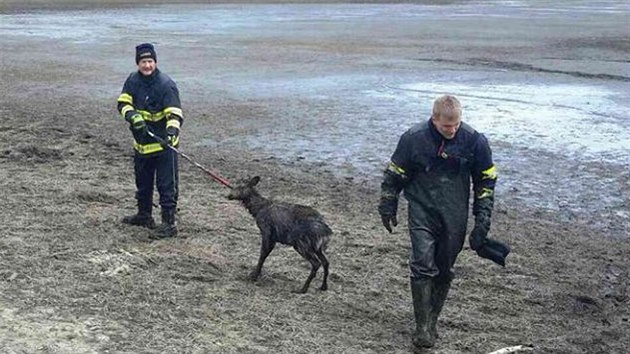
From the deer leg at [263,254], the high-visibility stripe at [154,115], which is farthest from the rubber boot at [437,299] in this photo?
the high-visibility stripe at [154,115]

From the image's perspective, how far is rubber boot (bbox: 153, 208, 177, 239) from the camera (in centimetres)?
903

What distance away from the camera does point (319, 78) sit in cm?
2108

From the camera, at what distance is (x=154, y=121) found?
9.03 metres

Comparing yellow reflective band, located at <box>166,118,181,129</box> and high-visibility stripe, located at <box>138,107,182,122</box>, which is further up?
high-visibility stripe, located at <box>138,107,182,122</box>

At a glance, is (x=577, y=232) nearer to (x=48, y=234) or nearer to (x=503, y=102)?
(x=48, y=234)

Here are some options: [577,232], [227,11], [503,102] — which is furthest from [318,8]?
[577,232]

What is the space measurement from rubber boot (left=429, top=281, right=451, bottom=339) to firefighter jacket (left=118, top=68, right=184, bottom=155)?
311 cm

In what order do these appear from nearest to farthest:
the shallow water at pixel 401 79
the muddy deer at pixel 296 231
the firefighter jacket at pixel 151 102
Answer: the muddy deer at pixel 296 231 < the firefighter jacket at pixel 151 102 < the shallow water at pixel 401 79

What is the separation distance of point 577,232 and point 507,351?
3.57m

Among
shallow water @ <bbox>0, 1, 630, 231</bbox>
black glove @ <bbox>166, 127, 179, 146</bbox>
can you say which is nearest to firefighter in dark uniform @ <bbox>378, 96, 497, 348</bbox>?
black glove @ <bbox>166, 127, 179, 146</bbox>

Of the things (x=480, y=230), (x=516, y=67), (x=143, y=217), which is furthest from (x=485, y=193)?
(x=516, y=67)

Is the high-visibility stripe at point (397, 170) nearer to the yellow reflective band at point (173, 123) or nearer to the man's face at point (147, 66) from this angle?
the yellow reflective band at point (173, 123)

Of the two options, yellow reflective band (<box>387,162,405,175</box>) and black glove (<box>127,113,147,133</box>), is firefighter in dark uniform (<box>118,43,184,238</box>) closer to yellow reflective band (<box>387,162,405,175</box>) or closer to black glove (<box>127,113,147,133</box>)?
black glove (<box>127,113,147,133</box>)

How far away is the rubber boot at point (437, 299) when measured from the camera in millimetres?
6863
